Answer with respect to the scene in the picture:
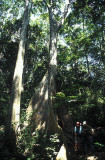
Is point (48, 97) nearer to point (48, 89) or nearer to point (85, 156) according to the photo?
point (48, 89)

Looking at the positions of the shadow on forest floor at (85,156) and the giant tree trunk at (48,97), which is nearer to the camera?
the shadow on forest floor at (85,156)

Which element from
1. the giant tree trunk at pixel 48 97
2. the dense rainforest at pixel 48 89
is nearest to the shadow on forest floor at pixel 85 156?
the dense rainforest at pixel 48 89

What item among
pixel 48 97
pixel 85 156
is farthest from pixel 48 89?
pixel 85 156

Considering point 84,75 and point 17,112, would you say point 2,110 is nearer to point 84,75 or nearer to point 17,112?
point 17,112

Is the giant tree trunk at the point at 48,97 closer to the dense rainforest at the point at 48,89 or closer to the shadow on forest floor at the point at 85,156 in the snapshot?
the dense rainforest at the point at 48,89

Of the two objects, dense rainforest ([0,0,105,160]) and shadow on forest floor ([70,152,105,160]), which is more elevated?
dense rainforest ([0,0,105,160])

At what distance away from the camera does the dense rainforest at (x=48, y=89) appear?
5980 mm

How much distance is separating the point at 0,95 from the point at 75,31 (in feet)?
38.3

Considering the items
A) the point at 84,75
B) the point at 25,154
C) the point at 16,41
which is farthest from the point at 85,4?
the point at 16,41

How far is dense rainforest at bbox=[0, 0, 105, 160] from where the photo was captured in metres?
5.98

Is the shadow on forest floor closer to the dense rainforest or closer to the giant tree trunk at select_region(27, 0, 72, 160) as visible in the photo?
the dense rainforest

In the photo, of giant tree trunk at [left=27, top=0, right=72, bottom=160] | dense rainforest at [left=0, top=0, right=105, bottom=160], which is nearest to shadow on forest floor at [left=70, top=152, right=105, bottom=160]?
dense rainforest at [left=0, top=0, right=105, bottom=160]

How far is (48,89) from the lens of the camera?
7.65m

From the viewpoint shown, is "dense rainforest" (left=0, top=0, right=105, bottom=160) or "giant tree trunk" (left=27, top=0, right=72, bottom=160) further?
"giant tree trunk" (left=27, top=0, right=72, bottom=160)
